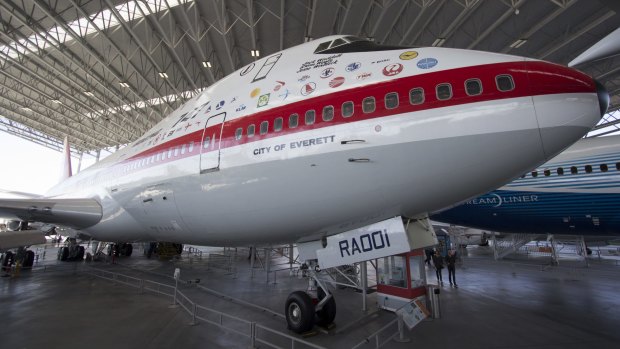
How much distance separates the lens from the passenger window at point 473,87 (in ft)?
12.0

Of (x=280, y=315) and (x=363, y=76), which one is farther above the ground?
(x=363, y=76)

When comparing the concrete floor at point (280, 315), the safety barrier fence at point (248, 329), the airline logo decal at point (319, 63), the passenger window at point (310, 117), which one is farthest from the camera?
Answer: the concrete floor at point (280, 315)

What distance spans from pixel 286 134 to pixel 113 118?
38.9m

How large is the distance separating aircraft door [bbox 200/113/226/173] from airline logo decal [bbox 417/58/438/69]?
3.37 metres

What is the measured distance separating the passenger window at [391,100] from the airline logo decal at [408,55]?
0.73m

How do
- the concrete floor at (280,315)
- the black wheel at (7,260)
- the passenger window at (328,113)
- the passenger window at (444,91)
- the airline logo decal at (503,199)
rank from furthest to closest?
the black wheel at (7,260)
the airline logo decal at (503,199)
the concrete floor at (280,315)
the passenger window at (328,113)
the passenger window at (444,91)

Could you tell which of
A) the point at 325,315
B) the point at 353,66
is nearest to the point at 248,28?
the point at 353,66

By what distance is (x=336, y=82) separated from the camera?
4641mm

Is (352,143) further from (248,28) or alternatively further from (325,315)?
(248,28)

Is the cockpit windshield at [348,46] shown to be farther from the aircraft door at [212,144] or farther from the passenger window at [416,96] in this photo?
the aircraft door at [212,144]

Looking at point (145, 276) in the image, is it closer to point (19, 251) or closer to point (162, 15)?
point (19, 251)

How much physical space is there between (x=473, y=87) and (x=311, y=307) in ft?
15.0

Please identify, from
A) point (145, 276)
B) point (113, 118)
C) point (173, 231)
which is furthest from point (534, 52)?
point (113, 118)

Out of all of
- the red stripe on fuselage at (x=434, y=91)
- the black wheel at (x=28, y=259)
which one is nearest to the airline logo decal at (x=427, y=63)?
the red stripe on fuselage at (x=434, y=91)
